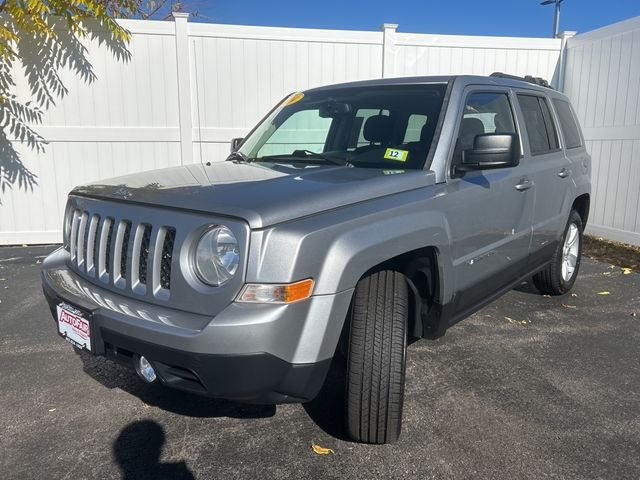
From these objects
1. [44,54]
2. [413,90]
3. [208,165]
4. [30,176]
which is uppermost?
[44,54]

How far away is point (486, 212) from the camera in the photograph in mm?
3113

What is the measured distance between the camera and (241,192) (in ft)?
7.41

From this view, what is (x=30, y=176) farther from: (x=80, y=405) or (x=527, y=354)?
(x=527, y=354)

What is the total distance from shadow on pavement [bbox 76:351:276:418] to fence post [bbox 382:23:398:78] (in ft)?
19.5

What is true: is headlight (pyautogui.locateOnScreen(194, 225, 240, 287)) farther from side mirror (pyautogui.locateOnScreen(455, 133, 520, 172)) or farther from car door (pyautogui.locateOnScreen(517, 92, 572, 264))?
car door (pyautogui.locateOnScreen(517, 92, 572, 264))

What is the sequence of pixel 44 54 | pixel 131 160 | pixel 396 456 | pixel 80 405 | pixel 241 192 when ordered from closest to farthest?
pixel 241 192, pixel 396 456, pixel 80 405, pixel 44 54, pixel 131 160

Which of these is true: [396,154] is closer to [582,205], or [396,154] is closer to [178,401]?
[178,401]

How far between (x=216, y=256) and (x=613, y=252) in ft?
21.5

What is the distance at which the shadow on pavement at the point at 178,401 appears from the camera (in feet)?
9.62

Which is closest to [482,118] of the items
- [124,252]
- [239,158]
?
A: [239,158]

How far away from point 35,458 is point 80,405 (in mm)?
517

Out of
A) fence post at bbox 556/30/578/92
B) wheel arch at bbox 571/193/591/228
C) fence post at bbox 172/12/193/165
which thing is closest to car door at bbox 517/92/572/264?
wheel arch at bbox 571/193/591/228

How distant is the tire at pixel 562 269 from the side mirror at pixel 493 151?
204 cm

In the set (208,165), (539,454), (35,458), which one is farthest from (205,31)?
(539,454)
